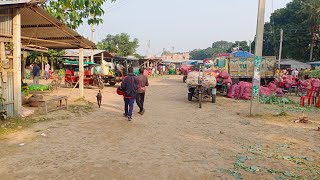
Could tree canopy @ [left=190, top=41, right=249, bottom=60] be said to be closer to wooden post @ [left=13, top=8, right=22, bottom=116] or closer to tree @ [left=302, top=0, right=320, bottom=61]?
tree @ [left=302, top=0, right=320, bottom=61]

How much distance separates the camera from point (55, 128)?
25.8 feet

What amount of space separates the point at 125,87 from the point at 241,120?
4.01 m

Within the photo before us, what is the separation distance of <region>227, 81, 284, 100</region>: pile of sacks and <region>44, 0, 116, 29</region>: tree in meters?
9.20

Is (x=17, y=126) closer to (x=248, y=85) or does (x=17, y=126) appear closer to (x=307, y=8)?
(x=248, y=85)

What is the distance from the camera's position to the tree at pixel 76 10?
894 centimetres

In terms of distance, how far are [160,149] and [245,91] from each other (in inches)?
431

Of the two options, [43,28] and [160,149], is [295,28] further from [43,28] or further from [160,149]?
[160,149]

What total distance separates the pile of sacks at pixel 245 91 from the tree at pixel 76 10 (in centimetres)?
920

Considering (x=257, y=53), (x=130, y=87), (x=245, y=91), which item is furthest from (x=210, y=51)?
(x=130, y=87)

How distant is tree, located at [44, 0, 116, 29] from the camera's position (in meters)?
8.94

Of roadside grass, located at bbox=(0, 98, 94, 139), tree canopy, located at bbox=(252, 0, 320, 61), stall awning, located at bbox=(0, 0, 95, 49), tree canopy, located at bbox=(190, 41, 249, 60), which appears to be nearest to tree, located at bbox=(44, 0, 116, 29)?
stall awning, located at bbox=(0, 0, 95, 49)

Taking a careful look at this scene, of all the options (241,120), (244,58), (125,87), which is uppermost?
(244,58)

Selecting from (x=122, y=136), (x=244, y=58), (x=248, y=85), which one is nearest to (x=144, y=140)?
(x=122, y=136)

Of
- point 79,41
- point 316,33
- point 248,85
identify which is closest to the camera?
point 79,41
